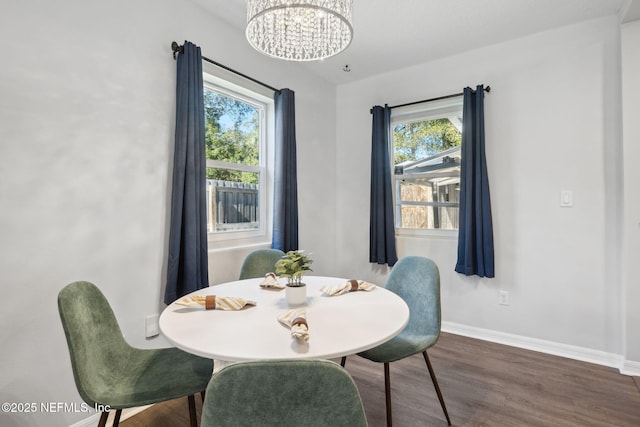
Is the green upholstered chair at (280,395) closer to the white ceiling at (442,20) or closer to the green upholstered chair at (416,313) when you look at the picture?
the green upholstered chair at (416,313)

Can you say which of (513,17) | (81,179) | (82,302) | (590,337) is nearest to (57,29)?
→ (81,179)

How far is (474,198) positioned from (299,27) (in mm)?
2062

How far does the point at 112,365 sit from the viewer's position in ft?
4.50

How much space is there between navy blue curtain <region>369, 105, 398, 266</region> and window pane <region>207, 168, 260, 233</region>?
1199 millimetres

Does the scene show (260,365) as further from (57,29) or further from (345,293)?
(57,29)

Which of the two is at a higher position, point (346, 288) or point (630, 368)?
point (346, 288)

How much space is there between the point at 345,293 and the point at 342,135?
2.45 meters

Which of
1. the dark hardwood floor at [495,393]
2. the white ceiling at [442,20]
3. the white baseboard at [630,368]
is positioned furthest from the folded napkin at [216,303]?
the white baseboard at [630,368]

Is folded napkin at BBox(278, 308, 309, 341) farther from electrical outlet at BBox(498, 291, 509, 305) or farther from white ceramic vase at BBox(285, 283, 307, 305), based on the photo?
electrical outlet at BBox(498, 291, 509, 305)

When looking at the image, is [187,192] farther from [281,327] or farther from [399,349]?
[399,349]

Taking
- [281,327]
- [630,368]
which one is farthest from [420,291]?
[630,368]

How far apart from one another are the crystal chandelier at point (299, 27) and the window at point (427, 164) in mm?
1845

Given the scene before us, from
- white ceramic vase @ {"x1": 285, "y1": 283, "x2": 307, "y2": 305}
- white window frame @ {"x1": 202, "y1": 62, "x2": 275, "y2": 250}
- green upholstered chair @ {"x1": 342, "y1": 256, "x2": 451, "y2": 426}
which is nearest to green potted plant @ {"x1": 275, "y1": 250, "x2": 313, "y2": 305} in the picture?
white ceramic vase @ {"x1": 285, "y1": 283, "x2": 307, "y2": 305}

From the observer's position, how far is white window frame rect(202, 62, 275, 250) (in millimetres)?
2543
